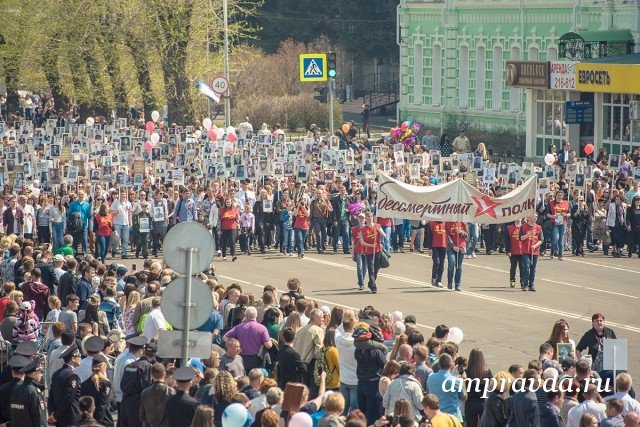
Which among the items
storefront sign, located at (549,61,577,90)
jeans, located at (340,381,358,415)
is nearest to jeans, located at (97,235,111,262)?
jeans, located at (340,381,358,415)

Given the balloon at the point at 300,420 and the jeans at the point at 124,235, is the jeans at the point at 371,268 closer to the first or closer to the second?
the jeans at the point at 124,235

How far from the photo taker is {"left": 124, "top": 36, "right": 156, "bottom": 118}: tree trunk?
174 ft

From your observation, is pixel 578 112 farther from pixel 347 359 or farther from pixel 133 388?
pixel 133 388

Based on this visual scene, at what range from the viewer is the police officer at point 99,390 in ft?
50.9

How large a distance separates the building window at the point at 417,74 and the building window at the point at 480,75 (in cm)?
500

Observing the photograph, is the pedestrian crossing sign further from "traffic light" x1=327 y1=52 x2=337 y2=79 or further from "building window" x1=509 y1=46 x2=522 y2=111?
"building window" x1=509 y1=46 x2=522 y2=111

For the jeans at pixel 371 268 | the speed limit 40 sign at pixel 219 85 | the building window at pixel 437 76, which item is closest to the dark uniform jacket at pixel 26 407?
the jeans at pixel 371 268

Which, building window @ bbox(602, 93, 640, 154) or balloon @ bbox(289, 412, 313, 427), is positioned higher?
building window @ bbox(602, 93, 640, 154)

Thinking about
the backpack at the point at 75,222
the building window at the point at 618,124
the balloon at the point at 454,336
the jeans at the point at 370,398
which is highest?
A: the building window at the point at 618,124

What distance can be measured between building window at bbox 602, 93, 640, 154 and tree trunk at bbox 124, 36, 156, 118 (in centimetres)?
1535

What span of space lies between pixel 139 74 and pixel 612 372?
38538mm

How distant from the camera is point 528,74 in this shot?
2046 inches

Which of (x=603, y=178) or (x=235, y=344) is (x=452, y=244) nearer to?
(x=603, y=178)

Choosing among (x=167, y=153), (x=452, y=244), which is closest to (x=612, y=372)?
(x=452, y=244)
